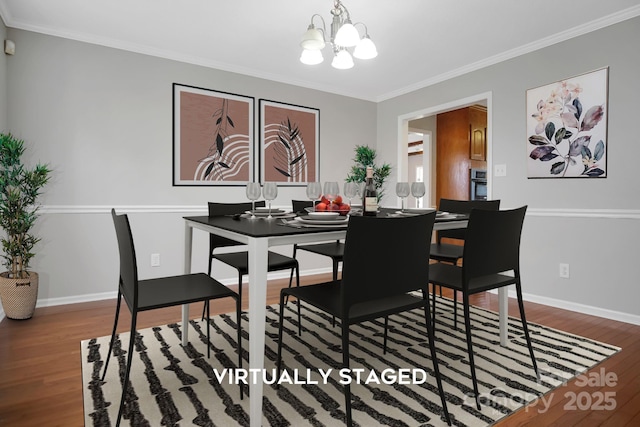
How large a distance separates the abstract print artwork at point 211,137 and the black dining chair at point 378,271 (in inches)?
99.9

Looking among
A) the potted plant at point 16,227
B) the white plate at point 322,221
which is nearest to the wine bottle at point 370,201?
the white plate at point 322,221

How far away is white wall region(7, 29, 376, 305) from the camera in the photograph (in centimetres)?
311

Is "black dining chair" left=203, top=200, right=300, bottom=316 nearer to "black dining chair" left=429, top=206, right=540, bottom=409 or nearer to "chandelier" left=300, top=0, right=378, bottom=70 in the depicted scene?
"black dining chair" left=429, top=206, right=540, bottom=409

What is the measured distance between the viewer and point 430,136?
5.95 metres

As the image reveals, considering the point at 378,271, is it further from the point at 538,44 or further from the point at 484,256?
the point at 538,44

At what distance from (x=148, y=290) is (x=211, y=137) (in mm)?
2388

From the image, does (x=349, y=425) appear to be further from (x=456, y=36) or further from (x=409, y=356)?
(x=456, y=36)

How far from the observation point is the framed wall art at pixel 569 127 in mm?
3002

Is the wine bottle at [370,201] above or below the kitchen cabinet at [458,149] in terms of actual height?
below

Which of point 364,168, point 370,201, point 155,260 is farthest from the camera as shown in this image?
point 364,168

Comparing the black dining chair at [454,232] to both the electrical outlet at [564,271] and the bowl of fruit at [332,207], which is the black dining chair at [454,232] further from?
the electrical outlet at [564,271]

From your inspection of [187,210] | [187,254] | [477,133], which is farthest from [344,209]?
[477,133]

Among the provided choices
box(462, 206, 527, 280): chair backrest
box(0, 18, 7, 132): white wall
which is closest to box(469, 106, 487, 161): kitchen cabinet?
box(462, 206, 527, 280): chair backrest

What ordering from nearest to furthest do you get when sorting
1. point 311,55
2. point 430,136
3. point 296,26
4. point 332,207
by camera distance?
point 332,207
point 311,55
point 296,26
point 430,136
